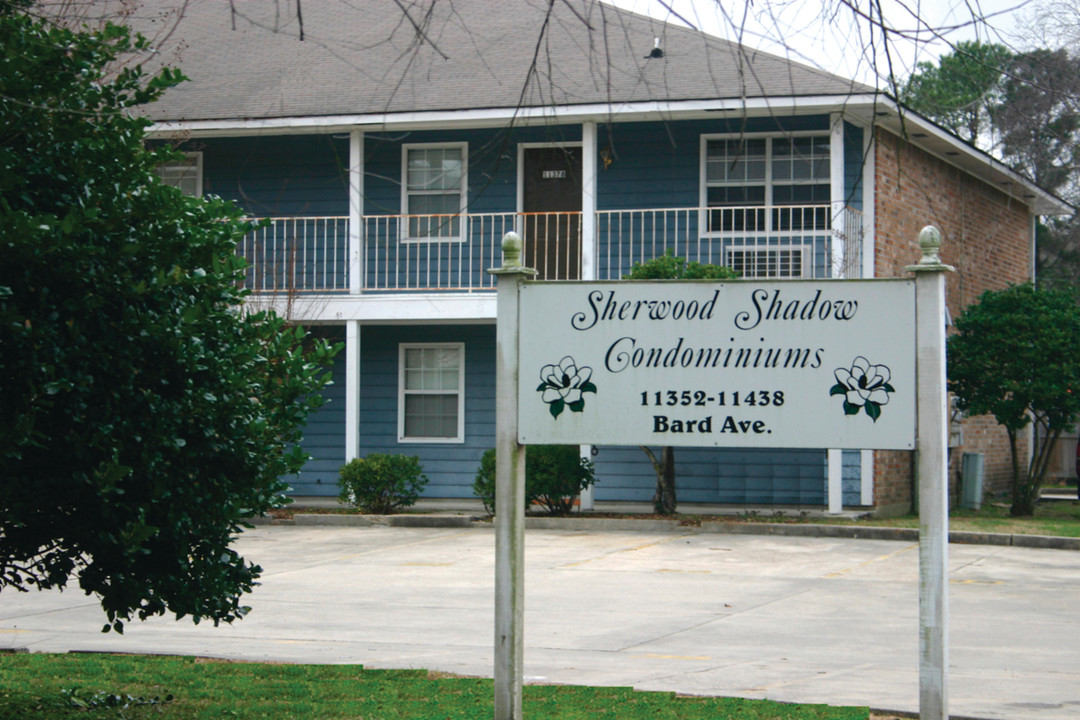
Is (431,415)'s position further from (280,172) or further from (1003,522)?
(1003,522)

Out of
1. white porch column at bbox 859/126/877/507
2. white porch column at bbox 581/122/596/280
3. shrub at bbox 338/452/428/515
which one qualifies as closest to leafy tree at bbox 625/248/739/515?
white porch column at bbox 581/122/596/280

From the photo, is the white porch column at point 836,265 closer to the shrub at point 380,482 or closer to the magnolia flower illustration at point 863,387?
the shrub at point 380,482

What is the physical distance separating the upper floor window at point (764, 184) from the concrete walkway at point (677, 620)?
6277mm

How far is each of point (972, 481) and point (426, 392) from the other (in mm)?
9362

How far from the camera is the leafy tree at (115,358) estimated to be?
5.38 m

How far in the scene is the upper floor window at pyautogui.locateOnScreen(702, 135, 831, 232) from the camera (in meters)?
20.2

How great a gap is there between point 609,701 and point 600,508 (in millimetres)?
13342

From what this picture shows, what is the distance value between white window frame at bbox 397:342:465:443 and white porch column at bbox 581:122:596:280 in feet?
9.52

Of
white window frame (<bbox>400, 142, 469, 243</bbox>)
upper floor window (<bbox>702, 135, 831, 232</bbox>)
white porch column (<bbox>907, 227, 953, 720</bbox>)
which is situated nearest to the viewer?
white porch column (<bbox>907, 227, 953, 720</bbox>)

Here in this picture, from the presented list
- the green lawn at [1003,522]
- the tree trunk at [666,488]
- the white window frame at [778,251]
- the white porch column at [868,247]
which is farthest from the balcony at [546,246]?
the green lawn at [1003,522]

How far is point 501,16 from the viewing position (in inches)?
936

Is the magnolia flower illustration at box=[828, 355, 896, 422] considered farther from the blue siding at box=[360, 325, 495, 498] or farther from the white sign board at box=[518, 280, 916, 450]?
the blue siding at box=[360, 325, 495, 498]

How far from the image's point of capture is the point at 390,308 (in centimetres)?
2031

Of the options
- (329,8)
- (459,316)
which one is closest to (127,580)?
(459,316)
